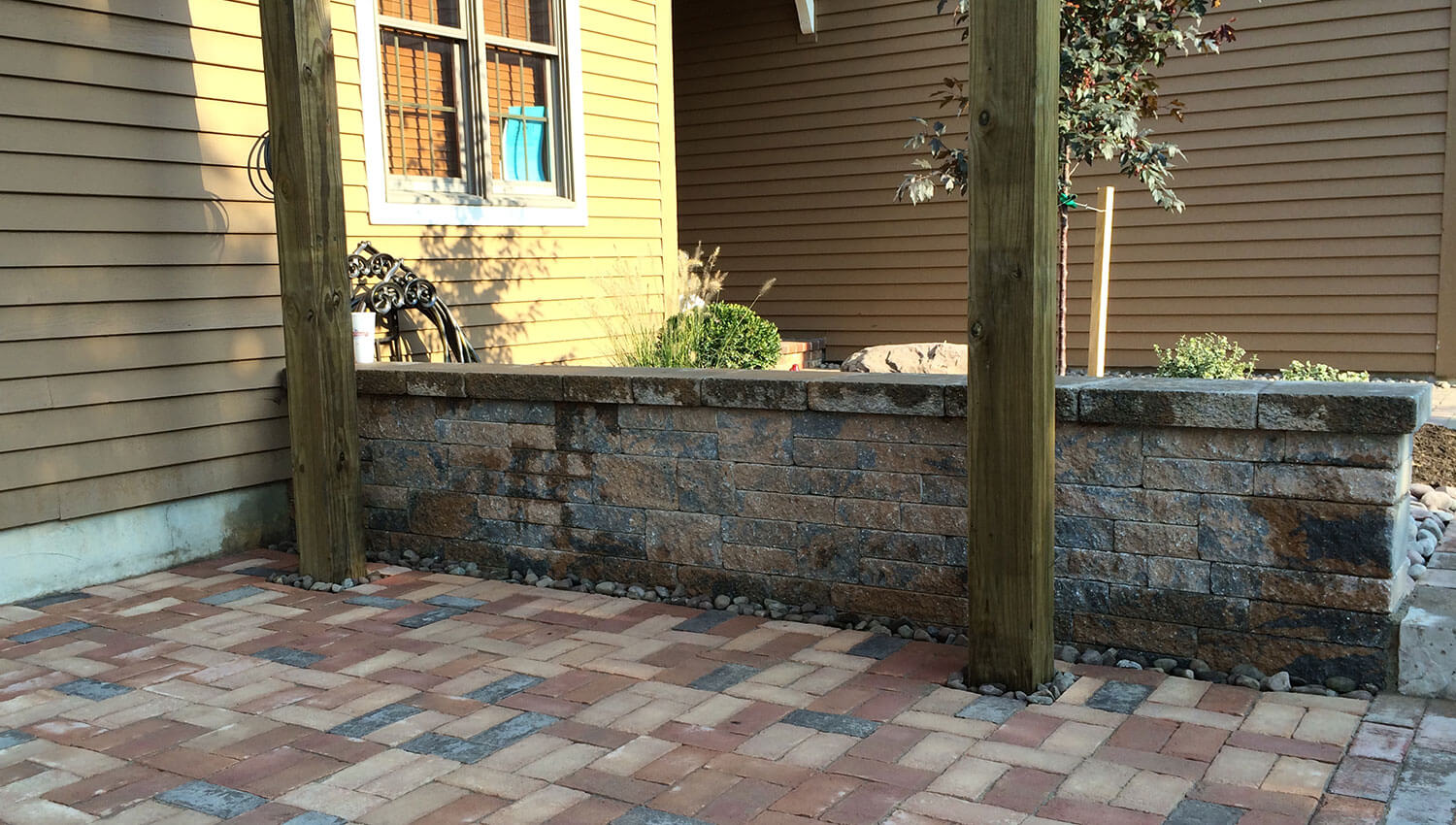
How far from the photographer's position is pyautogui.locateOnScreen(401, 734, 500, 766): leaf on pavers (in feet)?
8.90

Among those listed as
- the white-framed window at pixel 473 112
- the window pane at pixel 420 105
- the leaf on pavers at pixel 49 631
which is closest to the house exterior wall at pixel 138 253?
the white-framed window at pixel 473 112

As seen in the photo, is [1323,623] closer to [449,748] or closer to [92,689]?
[449,748]

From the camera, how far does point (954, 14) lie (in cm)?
889

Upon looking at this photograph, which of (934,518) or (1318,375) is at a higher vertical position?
(1318,375)

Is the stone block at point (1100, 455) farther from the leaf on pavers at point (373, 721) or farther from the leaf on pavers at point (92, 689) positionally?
the leaf on pavers at point (92, 689)

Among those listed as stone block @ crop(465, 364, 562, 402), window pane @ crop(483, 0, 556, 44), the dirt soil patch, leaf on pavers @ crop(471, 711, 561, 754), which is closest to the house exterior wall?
window pane @ crop(483, 0, 556, 44)

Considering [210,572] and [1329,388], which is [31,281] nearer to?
[210,572]

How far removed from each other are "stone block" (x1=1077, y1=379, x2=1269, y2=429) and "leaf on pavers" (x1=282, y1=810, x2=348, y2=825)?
2124mm

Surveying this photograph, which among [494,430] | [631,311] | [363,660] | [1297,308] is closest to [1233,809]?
[363,660]

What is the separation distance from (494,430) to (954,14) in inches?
239

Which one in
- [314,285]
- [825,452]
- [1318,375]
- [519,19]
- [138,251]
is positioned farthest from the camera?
[519,19]

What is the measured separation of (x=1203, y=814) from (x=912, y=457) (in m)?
1.40

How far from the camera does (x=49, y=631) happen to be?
3812 mm

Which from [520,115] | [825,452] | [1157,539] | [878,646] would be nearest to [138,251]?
[520,115]
